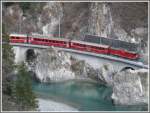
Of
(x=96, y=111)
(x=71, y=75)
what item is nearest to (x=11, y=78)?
(x=96, y=111)

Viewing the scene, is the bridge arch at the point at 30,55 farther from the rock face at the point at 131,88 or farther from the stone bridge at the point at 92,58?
the rock face at the point at 131,88

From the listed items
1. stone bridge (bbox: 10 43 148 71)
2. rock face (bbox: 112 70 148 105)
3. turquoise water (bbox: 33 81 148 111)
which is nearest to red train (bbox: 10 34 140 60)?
stone bridge (bbox: 10 43 148 71)

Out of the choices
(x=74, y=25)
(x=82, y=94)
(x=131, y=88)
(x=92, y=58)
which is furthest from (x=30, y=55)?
(x=131, y=88)

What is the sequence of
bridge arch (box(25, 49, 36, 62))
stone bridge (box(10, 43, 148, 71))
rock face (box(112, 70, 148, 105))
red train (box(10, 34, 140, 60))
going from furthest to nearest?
bridge arch (box(25, 49, 36, 62))
red train (box(10, 34, 140, 60))
stone bridge (box(10, 43, 148, 71))
rock face (box(112, 70, 148, 105))

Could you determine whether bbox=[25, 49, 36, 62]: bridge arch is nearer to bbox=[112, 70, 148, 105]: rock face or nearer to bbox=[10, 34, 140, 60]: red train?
bbox=[10, 34, 140, 60]: red train

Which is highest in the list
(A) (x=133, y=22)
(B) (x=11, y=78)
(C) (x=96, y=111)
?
(A) (x=133, y=22)

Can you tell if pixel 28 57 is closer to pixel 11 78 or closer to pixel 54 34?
pixel 54 34
